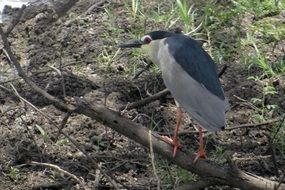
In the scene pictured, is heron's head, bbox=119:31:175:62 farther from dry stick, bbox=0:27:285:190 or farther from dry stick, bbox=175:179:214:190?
dry stick, bbox=175:179:214:190

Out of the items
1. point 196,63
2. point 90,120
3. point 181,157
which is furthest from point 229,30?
point 181,157

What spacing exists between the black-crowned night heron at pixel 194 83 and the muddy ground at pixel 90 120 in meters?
0.24

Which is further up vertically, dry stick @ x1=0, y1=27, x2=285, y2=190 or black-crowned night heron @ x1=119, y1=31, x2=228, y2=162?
black-crowned night heron @ x1=119, y1=31, x2=228, y2=162

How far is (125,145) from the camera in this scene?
4016mm

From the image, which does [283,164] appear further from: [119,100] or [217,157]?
[119,100]

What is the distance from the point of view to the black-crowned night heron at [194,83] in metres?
3.33

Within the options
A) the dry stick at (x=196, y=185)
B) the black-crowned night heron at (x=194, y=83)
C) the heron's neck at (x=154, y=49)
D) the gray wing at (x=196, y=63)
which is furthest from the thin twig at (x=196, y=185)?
the heron's neck at (x=154, y=49)

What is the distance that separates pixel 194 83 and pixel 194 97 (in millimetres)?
74

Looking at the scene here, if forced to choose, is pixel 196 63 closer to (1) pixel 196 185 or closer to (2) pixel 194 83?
(2) pixel 194 83

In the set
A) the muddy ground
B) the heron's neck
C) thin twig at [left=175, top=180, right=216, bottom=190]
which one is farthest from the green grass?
thin twig at [left=175, top=180, right=216, bottom=190]

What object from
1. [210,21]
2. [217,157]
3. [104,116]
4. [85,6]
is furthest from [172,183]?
[85,6]

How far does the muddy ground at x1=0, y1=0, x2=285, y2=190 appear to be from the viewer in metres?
3.79

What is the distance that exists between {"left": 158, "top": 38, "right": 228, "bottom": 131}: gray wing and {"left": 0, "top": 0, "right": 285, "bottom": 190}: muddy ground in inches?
8.9

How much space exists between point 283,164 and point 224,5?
1.82m
